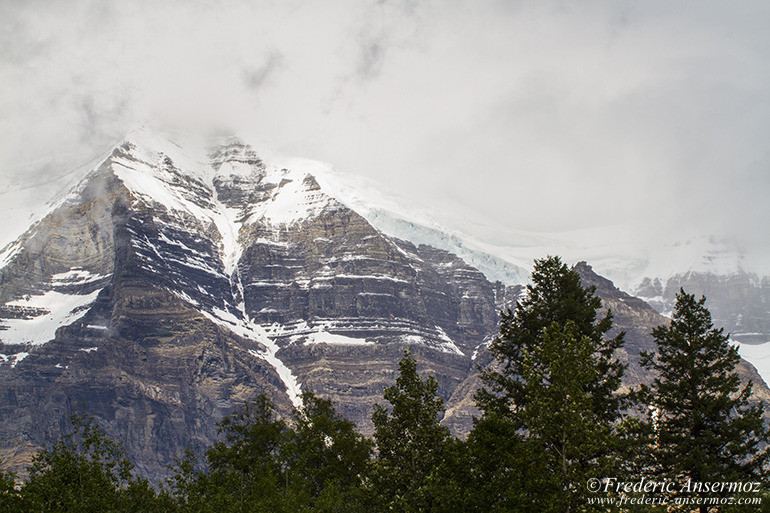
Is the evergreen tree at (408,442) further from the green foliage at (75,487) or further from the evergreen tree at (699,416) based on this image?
the green foliage at (75,487)

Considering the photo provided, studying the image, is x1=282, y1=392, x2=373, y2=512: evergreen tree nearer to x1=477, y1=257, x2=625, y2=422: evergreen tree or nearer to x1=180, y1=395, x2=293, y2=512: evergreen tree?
x1=180, y1=395, x2=293, y2=512: evergreen tree

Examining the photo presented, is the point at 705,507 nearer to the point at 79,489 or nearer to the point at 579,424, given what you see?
the point at 579,424

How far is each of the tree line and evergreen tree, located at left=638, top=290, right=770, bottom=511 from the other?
111mm

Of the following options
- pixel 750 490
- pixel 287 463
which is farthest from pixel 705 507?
pixel 287 463

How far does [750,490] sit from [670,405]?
7791 mm

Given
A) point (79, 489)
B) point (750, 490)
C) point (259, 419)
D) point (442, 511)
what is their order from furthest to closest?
point (259, 419), point (79, 489), point (750, 490), point (442, 511)

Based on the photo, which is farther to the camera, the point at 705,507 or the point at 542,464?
the point at 705,507

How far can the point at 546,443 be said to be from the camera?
40969mm

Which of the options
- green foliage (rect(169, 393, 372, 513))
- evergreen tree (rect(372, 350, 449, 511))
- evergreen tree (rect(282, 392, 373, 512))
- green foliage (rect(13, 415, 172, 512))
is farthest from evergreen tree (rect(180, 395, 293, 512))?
evergreen tree (rect(372, 350, 449, 511))

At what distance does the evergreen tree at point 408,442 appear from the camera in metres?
42.5

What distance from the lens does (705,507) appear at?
48.0 metres

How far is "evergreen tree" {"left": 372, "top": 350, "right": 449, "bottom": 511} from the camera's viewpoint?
1672 inches

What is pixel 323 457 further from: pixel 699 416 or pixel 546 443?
pixel 699 416

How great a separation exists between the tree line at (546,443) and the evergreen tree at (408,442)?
88 millimetres
